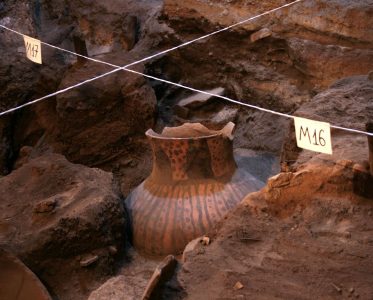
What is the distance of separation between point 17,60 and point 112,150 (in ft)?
4.42

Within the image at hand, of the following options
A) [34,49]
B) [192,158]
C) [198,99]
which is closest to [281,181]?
[192,158]

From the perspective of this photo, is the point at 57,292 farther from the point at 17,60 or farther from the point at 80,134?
the point at 17,60

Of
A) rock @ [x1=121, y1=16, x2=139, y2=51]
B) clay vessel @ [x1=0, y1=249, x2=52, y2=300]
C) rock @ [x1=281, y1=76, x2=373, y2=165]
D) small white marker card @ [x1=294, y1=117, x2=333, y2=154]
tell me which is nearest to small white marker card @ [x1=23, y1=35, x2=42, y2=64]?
clay vessel @ [x1=0, y1=249, x2=52, y2=300]

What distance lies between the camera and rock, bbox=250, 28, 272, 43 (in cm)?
475

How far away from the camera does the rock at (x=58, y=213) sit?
314 centimetres

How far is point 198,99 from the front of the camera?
5.08 meters

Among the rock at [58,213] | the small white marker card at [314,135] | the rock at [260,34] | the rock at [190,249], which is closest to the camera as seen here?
the small white marker card at [314,135]

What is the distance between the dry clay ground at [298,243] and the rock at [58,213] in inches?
42.9

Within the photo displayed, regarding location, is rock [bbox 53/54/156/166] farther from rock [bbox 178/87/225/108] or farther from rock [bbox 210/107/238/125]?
rock [bbox 210/107/238/125]

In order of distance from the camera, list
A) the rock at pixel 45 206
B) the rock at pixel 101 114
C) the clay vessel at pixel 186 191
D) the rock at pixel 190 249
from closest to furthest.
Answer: the rock at pixel 190 249, the rock at pixel 45 206, the clay vessel at pixel 186 191, the rock at pixel 101 114

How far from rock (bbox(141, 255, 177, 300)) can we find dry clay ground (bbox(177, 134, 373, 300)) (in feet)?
0.17

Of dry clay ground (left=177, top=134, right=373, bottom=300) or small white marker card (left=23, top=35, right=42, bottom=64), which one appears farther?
small white marker card (left=23, top=35, right=42, bottom=64)

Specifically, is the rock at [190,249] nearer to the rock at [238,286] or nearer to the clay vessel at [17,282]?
the rock at [238,286]

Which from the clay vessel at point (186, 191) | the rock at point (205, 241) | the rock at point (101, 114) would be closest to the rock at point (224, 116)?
the rock at point (101, 114)
